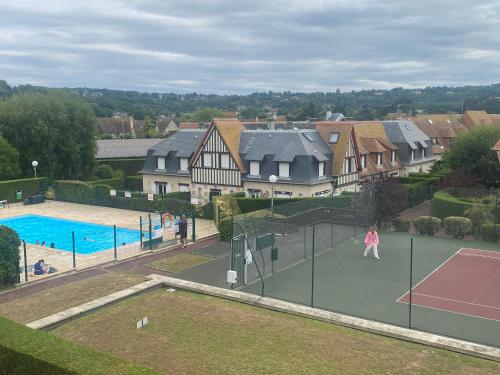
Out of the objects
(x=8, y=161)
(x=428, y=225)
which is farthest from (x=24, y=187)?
(x=428, y=225)

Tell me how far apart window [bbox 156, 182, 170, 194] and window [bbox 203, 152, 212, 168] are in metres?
5.04

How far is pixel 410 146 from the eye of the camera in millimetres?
47469

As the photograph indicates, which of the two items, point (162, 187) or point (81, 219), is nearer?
point (81, 219)

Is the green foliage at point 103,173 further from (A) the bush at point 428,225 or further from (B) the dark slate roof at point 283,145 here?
(A) the bush at point 428,225

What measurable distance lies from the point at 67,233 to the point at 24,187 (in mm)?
12816

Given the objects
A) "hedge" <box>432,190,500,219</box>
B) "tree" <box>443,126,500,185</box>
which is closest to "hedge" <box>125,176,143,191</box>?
"hedge" <box>432,190,500,219</box>

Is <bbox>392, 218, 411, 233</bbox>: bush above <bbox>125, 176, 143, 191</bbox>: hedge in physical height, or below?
below

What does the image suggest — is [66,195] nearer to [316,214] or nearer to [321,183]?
[321,183]

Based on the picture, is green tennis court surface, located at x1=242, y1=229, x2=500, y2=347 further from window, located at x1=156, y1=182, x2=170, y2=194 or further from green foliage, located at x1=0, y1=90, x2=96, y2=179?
green foliage, located at x1=0, y1=90, x2=96, y2=179

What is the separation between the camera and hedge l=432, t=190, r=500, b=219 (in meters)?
29.1

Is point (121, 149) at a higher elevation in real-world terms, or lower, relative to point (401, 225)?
higher

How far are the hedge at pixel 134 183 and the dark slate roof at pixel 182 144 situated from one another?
5.54 m

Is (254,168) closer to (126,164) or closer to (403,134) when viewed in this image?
(403,134)

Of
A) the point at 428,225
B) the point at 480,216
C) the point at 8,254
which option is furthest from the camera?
the point at 428,225
